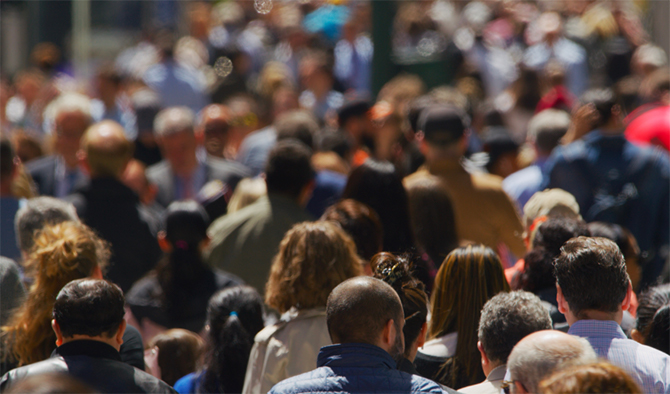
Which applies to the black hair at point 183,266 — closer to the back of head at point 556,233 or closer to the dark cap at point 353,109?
the back of head at point 556,233

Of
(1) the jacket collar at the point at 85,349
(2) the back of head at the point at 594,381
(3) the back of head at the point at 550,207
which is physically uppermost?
(2) the back of head at the point at 594,381

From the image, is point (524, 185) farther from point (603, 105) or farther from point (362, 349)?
point (362, 349)

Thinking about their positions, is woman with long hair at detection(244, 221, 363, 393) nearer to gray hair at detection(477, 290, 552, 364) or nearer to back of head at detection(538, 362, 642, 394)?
gray hair at detection(477, 290, 552, 364)

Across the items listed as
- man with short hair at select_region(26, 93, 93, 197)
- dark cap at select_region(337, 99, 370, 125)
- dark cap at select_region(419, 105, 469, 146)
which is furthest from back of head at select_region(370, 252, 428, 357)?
man with short hair at select_region(26, 93, 93, 197)

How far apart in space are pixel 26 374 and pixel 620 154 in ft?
14.0

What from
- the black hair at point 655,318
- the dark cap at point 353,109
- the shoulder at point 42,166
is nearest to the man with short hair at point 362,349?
the black hair at point 655,318

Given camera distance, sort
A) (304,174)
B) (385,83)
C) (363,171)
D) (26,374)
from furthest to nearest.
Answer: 1. (385,83)
2. (304,174)
3. (363,171)
4. (26,374)

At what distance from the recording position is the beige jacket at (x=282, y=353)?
11.2ft

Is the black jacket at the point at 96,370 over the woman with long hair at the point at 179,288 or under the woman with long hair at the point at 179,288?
over

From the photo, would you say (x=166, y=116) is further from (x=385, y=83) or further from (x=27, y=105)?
(x=27, y=105)

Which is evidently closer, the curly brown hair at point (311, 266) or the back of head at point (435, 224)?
the curly brown hair at point (311, 266)

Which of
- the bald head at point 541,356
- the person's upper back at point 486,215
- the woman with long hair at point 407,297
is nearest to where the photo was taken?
the bald head at point 541,356

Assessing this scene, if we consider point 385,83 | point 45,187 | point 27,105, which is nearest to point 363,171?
point 45,187

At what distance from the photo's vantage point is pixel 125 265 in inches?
205
